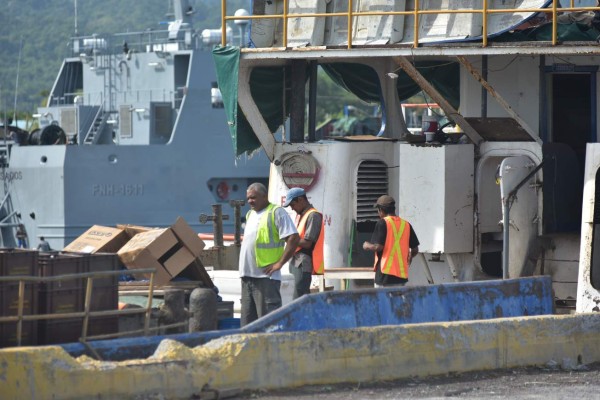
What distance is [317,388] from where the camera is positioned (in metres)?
9.83

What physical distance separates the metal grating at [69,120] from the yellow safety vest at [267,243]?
25411 mm

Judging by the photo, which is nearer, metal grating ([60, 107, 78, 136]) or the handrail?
the handrail

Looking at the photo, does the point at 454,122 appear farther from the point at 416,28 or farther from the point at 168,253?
the point at 168,253

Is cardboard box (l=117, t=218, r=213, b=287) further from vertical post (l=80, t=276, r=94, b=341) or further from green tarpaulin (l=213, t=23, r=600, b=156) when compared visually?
vertical post (l=80, t=276, r=94, b=341)

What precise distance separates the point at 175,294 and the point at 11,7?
12837cm

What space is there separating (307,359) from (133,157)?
25.3m

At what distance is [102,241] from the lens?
1388cm

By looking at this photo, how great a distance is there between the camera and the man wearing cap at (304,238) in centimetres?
1210

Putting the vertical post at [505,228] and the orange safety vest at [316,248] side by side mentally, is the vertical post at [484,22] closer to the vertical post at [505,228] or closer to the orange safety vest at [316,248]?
the vertical post at [505,228]

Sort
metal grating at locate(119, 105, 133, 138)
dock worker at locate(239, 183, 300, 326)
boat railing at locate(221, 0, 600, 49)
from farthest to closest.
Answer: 1. metal grating at locate(119, 105, 133, 138)
2. boat railing at locate(221, 0, 600, 49)
3. dock worker at locate(239, 183, 300, 326)

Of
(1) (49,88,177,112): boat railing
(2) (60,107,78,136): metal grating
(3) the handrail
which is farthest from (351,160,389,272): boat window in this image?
(2) (60,107,78,136): metal grating

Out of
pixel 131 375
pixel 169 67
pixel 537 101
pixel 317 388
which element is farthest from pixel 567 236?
pixel 169 67

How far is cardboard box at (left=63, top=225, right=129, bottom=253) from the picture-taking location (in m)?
13.8

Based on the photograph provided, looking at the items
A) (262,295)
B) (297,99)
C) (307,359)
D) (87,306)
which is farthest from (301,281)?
(297,99)
